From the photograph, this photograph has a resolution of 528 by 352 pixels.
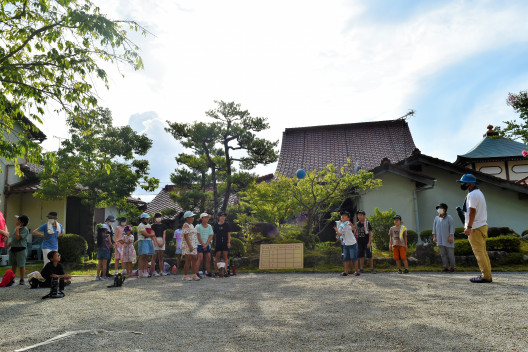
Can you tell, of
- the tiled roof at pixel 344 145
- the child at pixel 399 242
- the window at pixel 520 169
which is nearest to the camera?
the child at pixel 399 242

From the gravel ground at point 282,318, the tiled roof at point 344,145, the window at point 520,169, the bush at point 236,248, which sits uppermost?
the tiled roof at point 344,145

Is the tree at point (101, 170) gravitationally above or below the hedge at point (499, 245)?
above

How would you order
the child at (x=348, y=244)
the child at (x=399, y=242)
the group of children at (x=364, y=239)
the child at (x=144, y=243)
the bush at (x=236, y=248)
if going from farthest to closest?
the bush at (x=236, y=248), the child at (x=144, y=243), the child at (x=399, y=242), the group of children at (x=364, y=239), the child at (x=348, y=244)

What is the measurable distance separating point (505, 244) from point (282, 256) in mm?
6597

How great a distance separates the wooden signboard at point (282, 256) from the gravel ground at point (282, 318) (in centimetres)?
466

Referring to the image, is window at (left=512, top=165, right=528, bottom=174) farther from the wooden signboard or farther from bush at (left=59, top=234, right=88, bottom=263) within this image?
bush at (left=59, top=234, right=88, bottom=263)

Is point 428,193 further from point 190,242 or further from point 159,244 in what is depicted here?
point 159,244

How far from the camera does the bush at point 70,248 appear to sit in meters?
13.9

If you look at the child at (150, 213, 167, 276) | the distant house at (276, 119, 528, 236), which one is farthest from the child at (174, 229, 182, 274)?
the distant house at (276, 119, 528, 236)

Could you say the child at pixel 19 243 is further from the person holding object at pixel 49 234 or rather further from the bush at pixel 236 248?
the bush at pixel 236 248

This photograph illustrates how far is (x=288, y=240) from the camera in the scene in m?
13.5

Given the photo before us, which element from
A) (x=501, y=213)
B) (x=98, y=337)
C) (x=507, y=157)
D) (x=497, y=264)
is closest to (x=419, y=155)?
(x=501, y=213)

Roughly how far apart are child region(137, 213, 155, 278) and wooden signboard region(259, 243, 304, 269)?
143 inches

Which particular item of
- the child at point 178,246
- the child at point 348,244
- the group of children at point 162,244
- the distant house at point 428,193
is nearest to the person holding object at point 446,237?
the child at point 348,244
